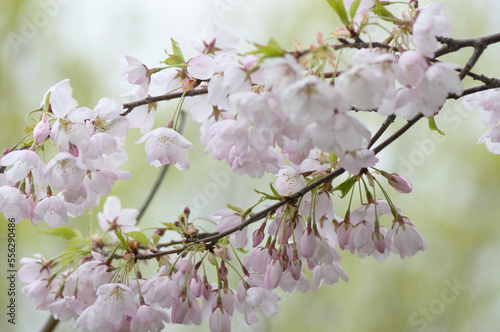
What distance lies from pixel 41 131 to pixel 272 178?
3.22m

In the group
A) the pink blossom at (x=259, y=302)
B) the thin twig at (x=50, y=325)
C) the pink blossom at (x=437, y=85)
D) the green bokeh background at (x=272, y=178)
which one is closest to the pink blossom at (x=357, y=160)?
the pink blossom at (x=437, y=85)

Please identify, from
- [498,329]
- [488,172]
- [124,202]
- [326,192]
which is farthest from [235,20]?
[326,192]

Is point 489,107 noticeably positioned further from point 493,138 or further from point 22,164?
point 22,164

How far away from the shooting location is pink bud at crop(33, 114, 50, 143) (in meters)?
0.81

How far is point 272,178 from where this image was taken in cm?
399

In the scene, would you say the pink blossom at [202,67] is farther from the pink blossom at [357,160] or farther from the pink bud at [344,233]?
the pink bud at [344,233]

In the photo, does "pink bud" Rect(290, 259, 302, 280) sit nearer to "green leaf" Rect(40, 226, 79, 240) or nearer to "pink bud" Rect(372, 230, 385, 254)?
"pink bud" Rect(372, 230, 385, 254)

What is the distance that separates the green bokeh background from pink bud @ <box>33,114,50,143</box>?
2915 mm

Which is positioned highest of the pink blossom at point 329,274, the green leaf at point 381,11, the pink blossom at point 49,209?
the green leaf at point 381,11

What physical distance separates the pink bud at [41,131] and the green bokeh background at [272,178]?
2915 millimetres

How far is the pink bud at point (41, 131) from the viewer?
0.81 m

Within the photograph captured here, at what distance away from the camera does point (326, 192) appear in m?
0.91

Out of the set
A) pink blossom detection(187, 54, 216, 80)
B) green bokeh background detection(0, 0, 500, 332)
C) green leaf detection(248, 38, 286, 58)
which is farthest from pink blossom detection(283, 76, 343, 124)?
green bokeh background detection(0, 0, 500, 332)

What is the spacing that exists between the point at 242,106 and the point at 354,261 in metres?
3.72
